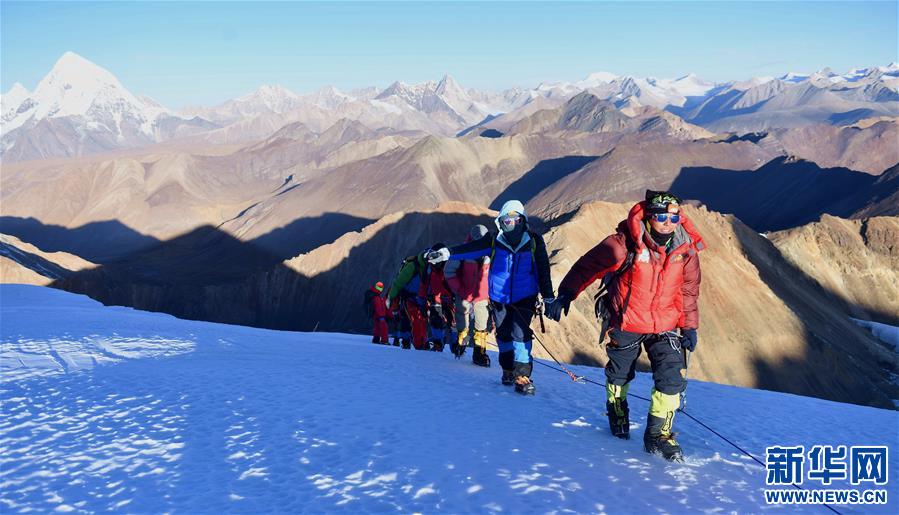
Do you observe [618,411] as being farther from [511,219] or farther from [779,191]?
[779,191]

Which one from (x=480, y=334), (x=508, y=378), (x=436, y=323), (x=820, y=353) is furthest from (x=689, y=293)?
(x=820, y=353)

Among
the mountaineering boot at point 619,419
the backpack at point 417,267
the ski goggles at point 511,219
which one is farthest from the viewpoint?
the backpack at point 417,267

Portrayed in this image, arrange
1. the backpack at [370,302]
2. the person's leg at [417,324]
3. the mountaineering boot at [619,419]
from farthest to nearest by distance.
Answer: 1. the backpack at [370,302]
2. the person's leg at [417,324]
3. the mountaineering boot at [619,419]

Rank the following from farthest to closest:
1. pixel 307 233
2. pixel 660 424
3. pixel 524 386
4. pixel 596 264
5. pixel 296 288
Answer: pixel 307 233, pixel 296 288, pixel 524 386, pixel 596 264, pixel 660 424

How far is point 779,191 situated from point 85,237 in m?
119

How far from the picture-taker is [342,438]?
478 cm

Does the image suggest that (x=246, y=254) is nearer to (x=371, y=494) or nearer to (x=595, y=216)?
(x=595, y=216)

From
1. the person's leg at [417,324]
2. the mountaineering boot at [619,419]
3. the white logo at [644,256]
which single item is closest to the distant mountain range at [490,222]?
the person's leg at [417,324]

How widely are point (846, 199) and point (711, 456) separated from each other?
92.0 m

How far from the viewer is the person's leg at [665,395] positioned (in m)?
4.93

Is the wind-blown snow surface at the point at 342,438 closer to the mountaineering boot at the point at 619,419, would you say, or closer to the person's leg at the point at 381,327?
the mountaineering boot at the point at 619,419

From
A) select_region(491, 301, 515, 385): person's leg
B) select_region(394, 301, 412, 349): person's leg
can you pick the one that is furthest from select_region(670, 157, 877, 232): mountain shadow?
select_region(491, 301, 515, 385): person's leg

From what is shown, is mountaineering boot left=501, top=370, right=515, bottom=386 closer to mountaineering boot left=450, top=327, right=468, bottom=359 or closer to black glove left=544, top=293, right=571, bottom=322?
black glove left=544, top=293, right=571, bottom=322

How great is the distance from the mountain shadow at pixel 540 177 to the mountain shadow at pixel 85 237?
2363 inches
